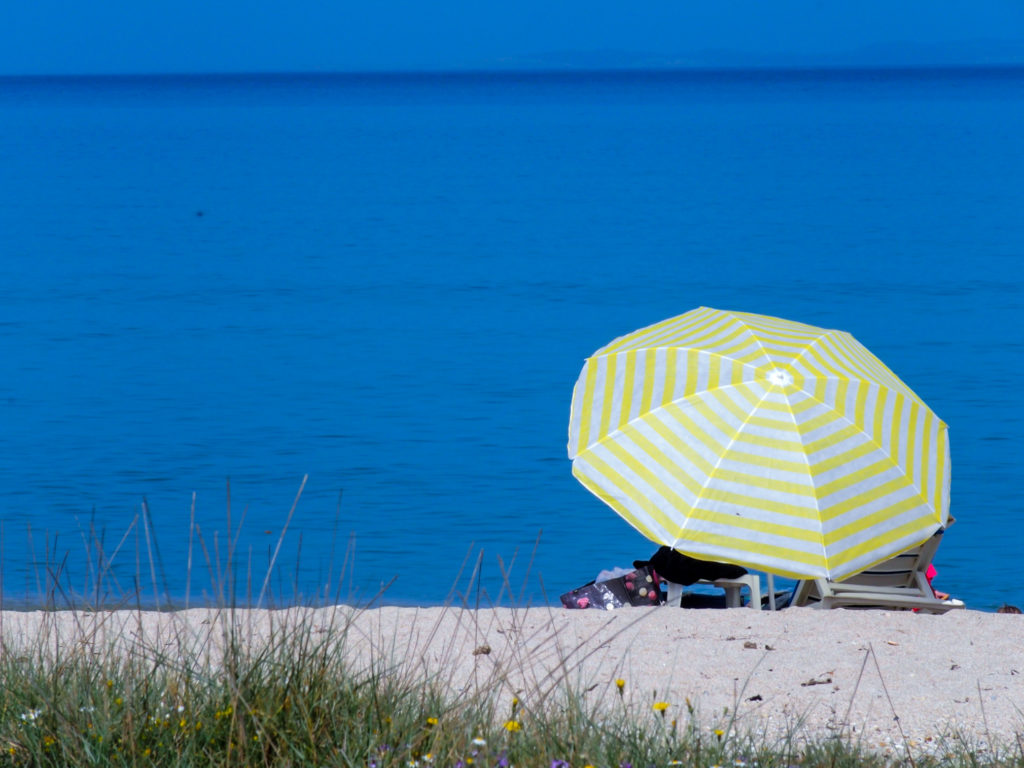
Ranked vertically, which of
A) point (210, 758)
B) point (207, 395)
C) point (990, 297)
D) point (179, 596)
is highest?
point (990, 297)

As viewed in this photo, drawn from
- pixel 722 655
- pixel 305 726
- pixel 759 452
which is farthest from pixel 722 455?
pixel 305 726

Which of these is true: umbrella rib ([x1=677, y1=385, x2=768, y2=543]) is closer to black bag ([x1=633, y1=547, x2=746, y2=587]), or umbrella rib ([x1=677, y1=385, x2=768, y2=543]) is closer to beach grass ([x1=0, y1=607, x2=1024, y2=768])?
black bag ([x1=633, y1=547, x2=746, y2=587])

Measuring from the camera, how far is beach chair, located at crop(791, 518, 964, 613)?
6.43 metres

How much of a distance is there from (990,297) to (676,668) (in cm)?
1844

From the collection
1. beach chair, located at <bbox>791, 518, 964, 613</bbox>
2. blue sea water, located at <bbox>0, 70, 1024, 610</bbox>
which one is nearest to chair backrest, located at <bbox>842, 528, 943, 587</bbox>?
beach chair, located at <bbox>791, 518, 964, 613</bbox>

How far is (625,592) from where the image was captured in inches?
256

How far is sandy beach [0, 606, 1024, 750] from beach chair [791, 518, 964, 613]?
0.70 feet

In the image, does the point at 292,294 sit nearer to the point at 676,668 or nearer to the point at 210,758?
the point at 676,668

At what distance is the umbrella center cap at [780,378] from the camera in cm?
574

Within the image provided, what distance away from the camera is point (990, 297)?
2162 centimetres

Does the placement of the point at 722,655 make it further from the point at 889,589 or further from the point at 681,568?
the point at 889,589

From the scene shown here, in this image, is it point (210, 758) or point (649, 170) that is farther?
point (649, 170)

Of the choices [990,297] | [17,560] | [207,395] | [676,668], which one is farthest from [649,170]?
[676,668]

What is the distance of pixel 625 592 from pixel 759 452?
4.17 ft
